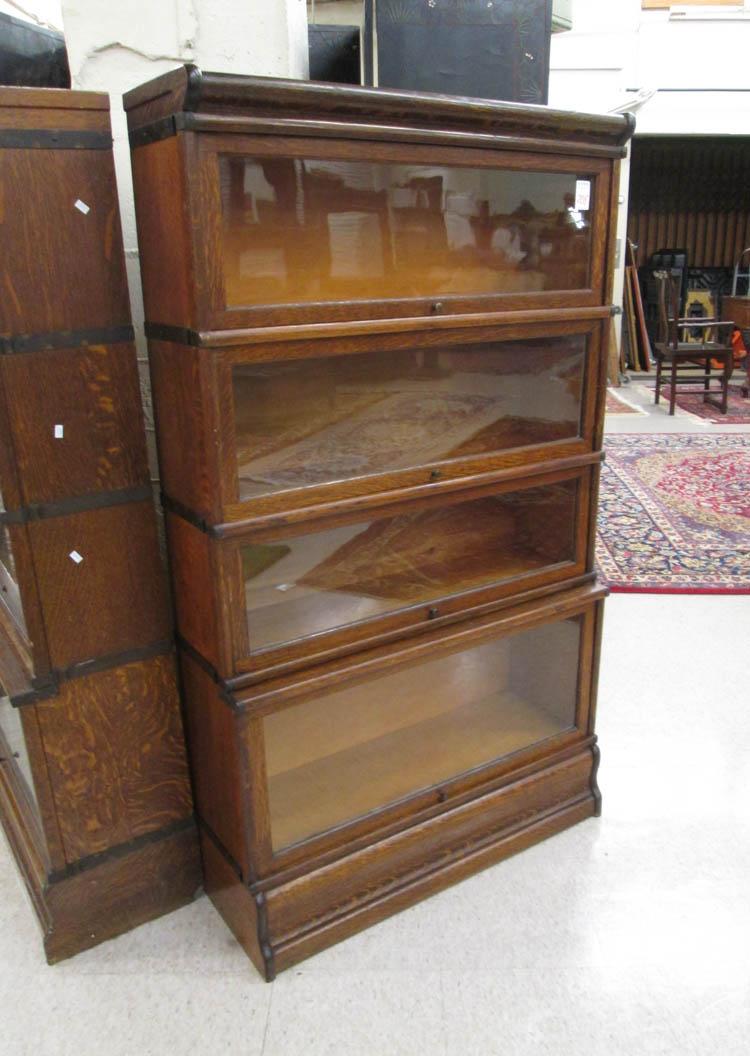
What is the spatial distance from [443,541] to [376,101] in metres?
0.93

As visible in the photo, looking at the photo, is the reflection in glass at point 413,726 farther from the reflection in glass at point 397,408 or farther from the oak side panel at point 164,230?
the oak side panel at point 164,230

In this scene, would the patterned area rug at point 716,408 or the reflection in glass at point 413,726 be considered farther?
the patterned area rug at point 716,408

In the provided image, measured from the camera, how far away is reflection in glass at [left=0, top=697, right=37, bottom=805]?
67.1 inches

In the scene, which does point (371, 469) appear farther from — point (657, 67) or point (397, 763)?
point (657, 67)

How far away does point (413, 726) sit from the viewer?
6.38 ft

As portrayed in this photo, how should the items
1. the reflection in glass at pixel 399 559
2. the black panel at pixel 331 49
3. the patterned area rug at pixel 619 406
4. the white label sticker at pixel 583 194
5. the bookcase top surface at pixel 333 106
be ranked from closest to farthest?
the bookcase top surface at pixel 333 106 → the reflection in glass at pixel 399 559 → the white label sticker at pixel 583 194 → the black panel at pixel 331 49 → the patterned area rug at pixel 619 406

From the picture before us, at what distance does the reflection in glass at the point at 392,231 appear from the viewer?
1362mm

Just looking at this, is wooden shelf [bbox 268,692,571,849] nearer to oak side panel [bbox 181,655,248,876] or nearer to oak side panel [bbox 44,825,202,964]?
oak side panel [bbox 181,655,248,876]

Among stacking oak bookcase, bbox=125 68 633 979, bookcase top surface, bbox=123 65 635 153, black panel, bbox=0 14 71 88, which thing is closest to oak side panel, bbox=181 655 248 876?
stacking oak bookcase, bbox=125 68 633 979

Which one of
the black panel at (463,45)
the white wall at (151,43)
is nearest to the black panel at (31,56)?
the white wall at (151,43)

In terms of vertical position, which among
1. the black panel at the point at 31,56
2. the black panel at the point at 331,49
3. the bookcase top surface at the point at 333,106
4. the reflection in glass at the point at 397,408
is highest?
the black panel at the point at 331,49

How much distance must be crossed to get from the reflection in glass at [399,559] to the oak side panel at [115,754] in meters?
0.30

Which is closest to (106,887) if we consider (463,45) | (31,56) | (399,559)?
(399,559)

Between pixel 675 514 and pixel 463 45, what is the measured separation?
3.05 meters
